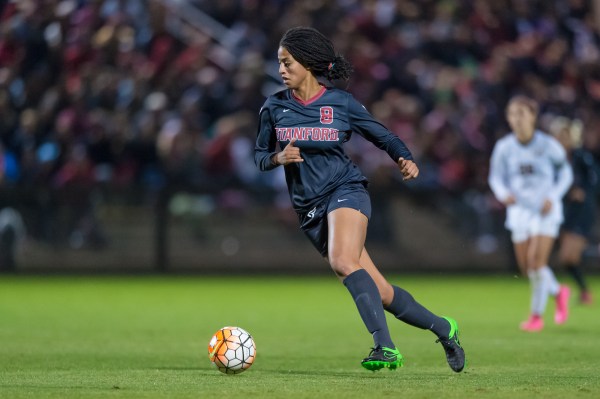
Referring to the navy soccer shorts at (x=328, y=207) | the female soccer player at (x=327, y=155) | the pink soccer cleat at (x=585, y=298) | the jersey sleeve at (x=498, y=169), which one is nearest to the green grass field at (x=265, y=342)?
the pink soccer cleat at (x=585, y=298)

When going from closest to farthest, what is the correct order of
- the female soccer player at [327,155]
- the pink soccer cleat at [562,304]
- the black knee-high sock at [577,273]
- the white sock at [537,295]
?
the female soccer player at [327,155]
the white sock at [537,295]
the pink soccer cleat at [562,304]
the black knee-high sock at [577,273]

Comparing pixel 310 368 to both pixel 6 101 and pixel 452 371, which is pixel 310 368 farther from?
pixel 6 101

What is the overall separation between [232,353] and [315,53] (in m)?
1.91

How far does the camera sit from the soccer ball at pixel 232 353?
23.8ft

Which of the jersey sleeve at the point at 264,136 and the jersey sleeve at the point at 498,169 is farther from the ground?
the jersey sleeve at the point at 498,169

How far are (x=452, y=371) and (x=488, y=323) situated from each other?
4.46 m

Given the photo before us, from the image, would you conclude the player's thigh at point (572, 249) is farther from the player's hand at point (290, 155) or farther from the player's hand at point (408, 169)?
the player's hand at point (290, 155)

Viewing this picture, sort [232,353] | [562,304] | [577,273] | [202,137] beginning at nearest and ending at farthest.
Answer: [232,353] < [562,304] < [577,273] < [202,137]

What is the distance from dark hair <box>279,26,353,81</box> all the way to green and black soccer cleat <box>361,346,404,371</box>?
5.86ft

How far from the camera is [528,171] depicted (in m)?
11.7

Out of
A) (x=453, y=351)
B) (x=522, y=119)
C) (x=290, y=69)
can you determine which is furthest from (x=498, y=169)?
(x=290, y=69)

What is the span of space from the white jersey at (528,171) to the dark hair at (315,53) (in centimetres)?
464

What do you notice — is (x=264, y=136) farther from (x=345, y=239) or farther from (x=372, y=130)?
(x=345, y=239)

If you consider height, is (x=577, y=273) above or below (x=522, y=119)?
below
